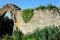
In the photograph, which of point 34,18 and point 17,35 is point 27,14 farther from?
point 17,35

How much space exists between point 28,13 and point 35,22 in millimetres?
1401

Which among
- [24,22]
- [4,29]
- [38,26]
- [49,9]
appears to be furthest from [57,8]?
[4,29]

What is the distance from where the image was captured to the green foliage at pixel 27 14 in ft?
74.4

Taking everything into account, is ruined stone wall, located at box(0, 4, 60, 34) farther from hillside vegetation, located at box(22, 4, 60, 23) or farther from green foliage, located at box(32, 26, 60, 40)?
green foliage, located at box(32, 26, 60, 40)

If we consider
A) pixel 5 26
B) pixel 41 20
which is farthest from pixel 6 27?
pixel 41 20

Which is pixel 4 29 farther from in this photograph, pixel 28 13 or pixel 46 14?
pixel 46 14

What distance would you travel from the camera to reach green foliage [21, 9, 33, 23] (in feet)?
74.4

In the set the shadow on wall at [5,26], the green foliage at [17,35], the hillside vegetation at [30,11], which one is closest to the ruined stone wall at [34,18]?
the hillside vegetation at [30,11]

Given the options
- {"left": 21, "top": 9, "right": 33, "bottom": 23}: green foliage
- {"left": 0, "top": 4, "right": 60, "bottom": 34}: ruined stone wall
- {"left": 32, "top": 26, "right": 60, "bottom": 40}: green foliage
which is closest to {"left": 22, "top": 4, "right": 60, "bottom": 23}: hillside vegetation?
{"left": 21, "top": 9, "right": 33, "bottom": 23}: green foliage

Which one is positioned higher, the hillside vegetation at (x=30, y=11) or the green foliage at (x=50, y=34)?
the hillside vegetation at (x=30, y=11)

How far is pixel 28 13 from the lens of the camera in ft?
75.5

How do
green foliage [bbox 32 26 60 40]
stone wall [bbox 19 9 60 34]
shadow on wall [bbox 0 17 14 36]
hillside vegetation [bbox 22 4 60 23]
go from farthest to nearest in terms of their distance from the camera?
1. shadow on wall [bbox 0 17 14 36]
2. hillside vegetation [bbox 22 4 60 23]
3. stone wall [bbox 19 9 60 34]
4. green foliage [bbox 32 26 60 40]

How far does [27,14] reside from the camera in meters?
23.1

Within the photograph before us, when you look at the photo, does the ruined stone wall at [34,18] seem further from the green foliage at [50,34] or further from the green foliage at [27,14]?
the green foliage at [50,34]
